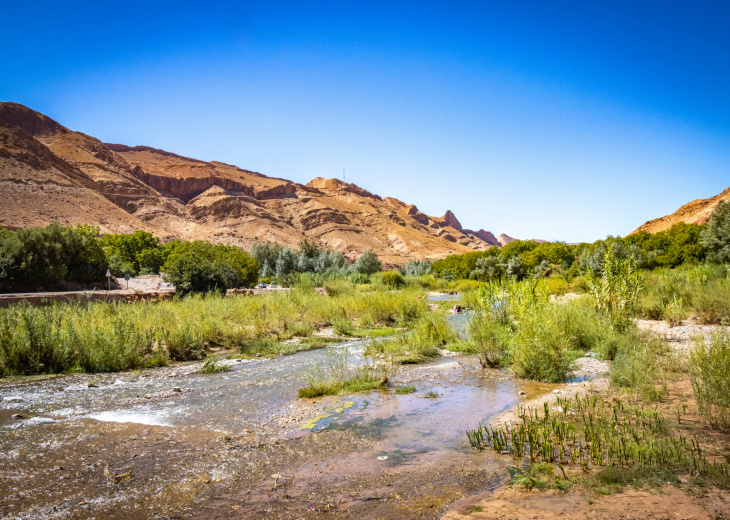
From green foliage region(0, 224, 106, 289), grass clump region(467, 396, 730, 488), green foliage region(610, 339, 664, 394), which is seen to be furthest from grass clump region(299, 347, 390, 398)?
green foliage region(0, 224, 106, 289)

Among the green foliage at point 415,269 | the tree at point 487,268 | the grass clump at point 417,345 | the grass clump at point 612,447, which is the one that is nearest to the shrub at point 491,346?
the grass clump at point 417,345

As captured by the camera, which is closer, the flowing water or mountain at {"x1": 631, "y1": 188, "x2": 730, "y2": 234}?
the flowing water

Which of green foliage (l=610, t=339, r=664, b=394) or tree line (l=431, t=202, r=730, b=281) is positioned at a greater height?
tree line (l=431, t=202, r=730, b=281)

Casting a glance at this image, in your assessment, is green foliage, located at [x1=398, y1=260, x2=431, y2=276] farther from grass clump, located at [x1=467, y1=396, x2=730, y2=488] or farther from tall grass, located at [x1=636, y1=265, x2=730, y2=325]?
grass clump, located at [x1=467, y1=396, x2=730, y2=488]

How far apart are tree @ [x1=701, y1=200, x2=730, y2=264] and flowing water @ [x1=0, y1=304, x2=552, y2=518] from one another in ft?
94.4

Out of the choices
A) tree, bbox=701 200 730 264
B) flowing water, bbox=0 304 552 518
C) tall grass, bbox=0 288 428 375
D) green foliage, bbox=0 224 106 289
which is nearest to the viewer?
flowing water, bbox=0 304 552 518

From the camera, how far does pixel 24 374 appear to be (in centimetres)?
957

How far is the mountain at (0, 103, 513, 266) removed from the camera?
81.2m

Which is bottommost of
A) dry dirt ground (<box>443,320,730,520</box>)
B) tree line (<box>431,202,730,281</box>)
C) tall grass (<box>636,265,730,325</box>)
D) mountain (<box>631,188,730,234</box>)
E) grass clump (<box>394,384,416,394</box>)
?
grass clump (<box>394,384,416,394</box>)

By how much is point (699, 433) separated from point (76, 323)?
46.3 feet

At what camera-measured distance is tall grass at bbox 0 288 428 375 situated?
10.1 m

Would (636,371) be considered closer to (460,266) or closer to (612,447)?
(612,447)

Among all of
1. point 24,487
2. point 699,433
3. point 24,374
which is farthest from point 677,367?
point 24,374

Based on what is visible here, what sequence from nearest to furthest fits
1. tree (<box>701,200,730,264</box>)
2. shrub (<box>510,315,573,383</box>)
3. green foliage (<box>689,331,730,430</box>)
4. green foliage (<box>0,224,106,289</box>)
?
green foliage (<box>689,331,730,430</box>) → shrub (<box>510,315,573,383</box>) → green foliage (<box>0,224,106,289</box>) → tree (<box>701,200,730,264</box>)
